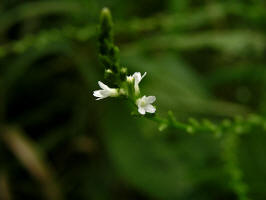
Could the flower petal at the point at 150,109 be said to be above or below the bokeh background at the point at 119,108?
below

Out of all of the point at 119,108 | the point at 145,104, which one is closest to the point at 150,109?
the point at 145,104

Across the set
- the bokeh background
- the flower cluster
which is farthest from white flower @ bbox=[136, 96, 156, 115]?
the bokeh background

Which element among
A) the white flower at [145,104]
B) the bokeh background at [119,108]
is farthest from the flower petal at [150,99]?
the bokeh background at [119,108]

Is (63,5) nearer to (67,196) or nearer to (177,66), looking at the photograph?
(177,66)

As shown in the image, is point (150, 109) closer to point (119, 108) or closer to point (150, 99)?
point (150, 99)

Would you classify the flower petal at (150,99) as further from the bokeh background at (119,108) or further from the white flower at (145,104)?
the bokeh background at (119,108)

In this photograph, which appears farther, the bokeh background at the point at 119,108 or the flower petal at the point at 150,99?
the bokeh background at the point at 119,108

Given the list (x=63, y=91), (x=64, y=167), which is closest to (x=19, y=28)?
(x=63, y=91)
